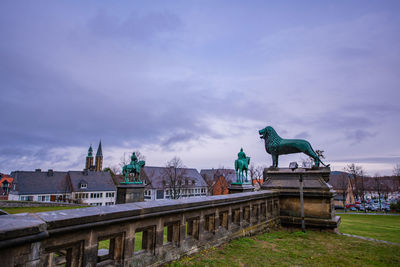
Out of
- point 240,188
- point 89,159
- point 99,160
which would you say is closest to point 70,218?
point 240,188

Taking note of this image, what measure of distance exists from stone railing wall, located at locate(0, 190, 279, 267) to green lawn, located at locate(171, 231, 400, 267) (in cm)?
34

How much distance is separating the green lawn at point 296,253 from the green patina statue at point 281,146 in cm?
369

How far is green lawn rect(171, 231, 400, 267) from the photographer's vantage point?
4664mm

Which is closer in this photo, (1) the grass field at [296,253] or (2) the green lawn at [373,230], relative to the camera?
(1) the grass field at [296,253]

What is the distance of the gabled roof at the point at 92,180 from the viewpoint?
5344 centimetres

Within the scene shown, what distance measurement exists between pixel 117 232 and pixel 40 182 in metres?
60.0

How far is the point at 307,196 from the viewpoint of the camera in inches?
348

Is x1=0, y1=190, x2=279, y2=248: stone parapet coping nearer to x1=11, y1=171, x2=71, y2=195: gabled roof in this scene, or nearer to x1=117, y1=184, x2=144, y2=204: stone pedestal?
x1=117, y1=184, x2=144, y2=204: stone pedestal

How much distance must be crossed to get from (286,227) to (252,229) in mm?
2751

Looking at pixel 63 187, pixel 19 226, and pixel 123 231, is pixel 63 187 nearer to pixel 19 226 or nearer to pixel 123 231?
pixel 123 231

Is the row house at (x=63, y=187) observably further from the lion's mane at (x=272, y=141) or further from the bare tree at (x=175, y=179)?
the lion's mane at (x=272, y=141)

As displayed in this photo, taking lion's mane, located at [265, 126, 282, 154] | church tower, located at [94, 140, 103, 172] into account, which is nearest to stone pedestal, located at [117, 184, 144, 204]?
lion's mane, located at [265, 126, 282, 154]

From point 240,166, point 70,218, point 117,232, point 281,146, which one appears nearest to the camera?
point 70,218

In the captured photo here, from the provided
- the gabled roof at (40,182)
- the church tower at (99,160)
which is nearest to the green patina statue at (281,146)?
the gabled roof at (40,182)
